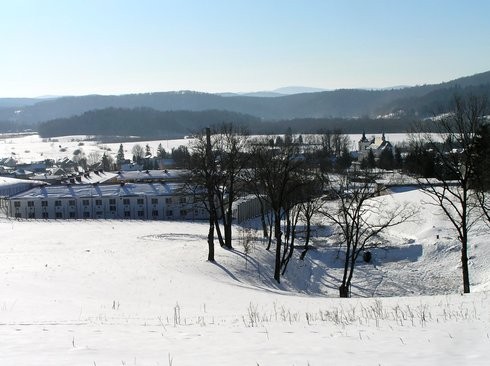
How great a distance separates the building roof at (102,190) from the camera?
208 feet

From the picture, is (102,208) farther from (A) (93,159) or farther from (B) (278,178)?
(A) (93,159)

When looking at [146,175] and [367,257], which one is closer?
[367,257]

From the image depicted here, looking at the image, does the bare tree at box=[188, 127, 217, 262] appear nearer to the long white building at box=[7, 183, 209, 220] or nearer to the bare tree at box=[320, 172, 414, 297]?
the bare tree at box=[320, 172, 414, 297]

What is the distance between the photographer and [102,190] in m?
64.8

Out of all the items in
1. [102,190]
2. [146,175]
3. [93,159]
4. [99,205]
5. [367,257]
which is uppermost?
[93,159]

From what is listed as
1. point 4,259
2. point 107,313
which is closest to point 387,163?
point 4,259

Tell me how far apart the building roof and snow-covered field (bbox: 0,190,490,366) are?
87.4ft

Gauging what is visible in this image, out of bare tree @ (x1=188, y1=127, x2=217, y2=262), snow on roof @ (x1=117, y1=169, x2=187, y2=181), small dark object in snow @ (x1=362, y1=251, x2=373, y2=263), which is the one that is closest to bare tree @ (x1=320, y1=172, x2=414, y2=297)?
small dark object in snow @ (x1=362, y1=251, x2=373, y2=263)

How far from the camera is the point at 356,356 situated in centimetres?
880

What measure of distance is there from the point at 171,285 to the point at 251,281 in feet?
21.0

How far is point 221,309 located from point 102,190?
51717mm

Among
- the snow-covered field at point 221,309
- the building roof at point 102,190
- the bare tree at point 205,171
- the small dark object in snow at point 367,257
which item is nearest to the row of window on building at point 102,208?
the building roof at point 102,190

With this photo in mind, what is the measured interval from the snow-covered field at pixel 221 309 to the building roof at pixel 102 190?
87.4 feet

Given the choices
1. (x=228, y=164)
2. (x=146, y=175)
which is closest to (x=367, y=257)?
(x=228, y=164)
